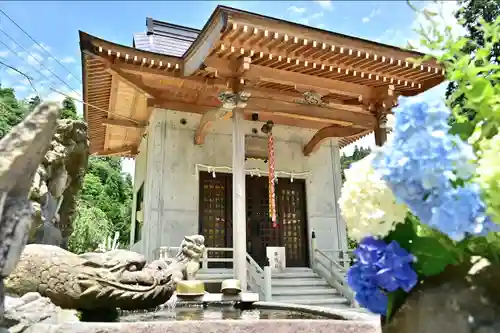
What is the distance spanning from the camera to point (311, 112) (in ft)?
33.7

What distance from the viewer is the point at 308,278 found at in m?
10.7

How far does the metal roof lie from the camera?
1377cm

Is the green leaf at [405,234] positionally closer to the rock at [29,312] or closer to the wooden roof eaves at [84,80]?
the rock at [29,312]

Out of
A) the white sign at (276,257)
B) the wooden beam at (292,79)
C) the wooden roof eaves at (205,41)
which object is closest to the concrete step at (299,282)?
the white sign at (276,257)

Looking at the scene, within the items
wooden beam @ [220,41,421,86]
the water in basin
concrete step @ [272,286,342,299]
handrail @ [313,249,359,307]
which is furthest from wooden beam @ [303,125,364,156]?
the water in basin

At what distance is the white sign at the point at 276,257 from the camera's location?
11.2m

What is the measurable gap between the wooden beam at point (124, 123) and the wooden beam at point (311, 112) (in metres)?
4.86

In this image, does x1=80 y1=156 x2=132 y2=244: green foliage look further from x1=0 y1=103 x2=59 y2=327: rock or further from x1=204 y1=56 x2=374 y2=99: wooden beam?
x1=0 y1=103 x2=59 y2=327: rock

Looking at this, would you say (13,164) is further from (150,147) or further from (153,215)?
(150,147)

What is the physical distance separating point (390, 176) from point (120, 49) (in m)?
8.63

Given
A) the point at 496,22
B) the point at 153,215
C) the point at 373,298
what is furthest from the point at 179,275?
the point at 496,22

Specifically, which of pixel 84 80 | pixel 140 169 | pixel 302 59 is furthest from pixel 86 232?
pixel 302 59

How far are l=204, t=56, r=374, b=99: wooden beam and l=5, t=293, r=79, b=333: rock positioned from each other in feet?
20.7

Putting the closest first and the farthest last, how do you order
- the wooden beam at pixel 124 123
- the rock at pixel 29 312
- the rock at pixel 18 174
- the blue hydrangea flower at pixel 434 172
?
1. the blue hydrangea flower at pixel 434 172
2. the rock at pixel 18 174
3. the rock at pixel 29 312
4. the wooden beam at pixel 124 123
